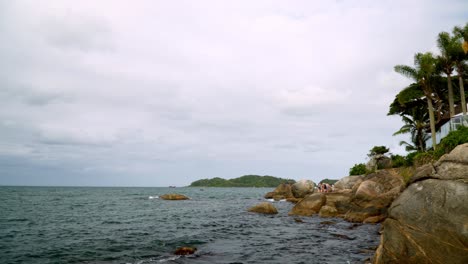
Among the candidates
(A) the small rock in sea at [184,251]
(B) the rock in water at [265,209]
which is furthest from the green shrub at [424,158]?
(A) the small rock in sea at [184,251]

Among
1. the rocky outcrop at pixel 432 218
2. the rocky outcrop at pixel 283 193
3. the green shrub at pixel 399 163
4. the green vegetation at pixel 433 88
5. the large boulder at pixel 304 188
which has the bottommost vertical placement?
the rocky outcrop at pixel 283 193

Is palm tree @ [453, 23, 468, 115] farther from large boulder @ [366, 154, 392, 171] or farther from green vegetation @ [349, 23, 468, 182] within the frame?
large boulder @ [366, 154, 392, 171]

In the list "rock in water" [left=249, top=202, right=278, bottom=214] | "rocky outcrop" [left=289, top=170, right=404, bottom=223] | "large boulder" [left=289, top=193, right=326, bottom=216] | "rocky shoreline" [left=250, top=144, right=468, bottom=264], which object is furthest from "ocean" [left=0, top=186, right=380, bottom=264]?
"rock in water" [left=249, top=202, right=278, bottom=214]

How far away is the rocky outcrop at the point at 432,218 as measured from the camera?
8.58m

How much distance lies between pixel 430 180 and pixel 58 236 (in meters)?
22.7

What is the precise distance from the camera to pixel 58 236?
2123 centimetres

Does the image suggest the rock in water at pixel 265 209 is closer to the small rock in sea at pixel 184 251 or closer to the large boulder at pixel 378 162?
the small rock in sea at pixel 184 251

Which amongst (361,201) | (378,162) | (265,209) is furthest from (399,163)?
(265,209)

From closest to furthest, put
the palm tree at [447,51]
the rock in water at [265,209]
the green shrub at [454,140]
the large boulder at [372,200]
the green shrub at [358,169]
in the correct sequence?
the large boulder at [372,200] → the green shrub at [454,140] → the rock in water at [265,209] → the palm tree at [447,51] → the green shrub at [358,169]

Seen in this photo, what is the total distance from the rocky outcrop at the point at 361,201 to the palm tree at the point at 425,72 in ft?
39.9

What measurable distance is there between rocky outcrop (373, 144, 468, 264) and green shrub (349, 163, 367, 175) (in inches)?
1664

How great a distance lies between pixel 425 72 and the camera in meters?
36.7

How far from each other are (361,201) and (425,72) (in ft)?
67.8

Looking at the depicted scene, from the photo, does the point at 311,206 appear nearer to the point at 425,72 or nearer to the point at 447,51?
the point at 425,72
